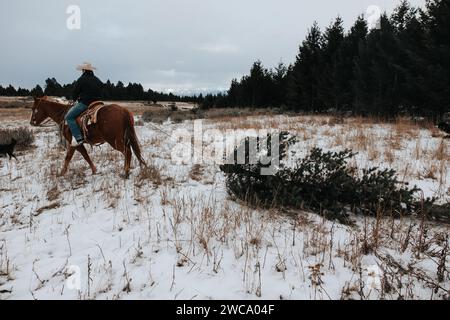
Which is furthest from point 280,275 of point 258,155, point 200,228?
point 258,155

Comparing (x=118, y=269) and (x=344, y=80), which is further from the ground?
(x=344, y=80)

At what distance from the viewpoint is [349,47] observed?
83.5 feet

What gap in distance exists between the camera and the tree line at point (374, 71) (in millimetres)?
13523

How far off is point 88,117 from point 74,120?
482mm

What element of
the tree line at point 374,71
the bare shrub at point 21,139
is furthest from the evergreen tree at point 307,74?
the bare shrub at point 21,139

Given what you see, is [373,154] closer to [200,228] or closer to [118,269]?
[200,228]

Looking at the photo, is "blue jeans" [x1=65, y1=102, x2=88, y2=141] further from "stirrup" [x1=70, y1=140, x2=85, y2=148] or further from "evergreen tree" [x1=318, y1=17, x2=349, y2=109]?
"evergreen tree" [x1=318, y1=17, x2=349, y2=109]

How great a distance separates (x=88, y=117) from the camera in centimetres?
667

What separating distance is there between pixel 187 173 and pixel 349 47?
2376 centimetres

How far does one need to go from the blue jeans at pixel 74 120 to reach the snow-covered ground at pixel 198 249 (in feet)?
4.66

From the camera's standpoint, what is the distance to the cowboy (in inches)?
265

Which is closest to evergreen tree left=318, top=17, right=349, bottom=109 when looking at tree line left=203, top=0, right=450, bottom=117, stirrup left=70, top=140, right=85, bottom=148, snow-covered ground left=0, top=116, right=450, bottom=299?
tree line left=203, top=0, right=450, bottom=117

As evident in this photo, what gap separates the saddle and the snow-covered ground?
4.87ft

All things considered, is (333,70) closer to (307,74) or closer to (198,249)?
(307,74)
